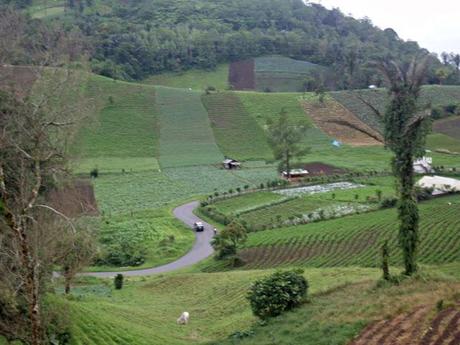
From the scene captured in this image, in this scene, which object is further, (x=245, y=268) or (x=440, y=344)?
(x=245, y=268)

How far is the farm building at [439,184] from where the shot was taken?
59.5 m

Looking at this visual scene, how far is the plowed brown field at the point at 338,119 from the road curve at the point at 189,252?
46.2 m

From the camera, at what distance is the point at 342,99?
400 ft

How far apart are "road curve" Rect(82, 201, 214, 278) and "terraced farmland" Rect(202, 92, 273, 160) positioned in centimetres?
3326

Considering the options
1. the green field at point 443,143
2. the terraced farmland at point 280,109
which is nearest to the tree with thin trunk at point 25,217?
the green field at point 443,143

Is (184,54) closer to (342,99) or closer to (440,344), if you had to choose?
(342,99)

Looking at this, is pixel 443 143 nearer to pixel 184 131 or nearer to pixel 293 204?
pixel 293 204

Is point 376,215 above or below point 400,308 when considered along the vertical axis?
below

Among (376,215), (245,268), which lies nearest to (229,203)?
(376,215)

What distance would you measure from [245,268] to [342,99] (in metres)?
88.0

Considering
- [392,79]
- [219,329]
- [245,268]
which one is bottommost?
[245,268]

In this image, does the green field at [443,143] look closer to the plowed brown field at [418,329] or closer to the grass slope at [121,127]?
the grass slope at [121,127]

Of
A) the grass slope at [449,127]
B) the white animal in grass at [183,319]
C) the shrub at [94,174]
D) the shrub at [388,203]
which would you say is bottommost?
the shrub at [94,174]

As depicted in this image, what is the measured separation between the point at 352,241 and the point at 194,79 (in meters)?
118
